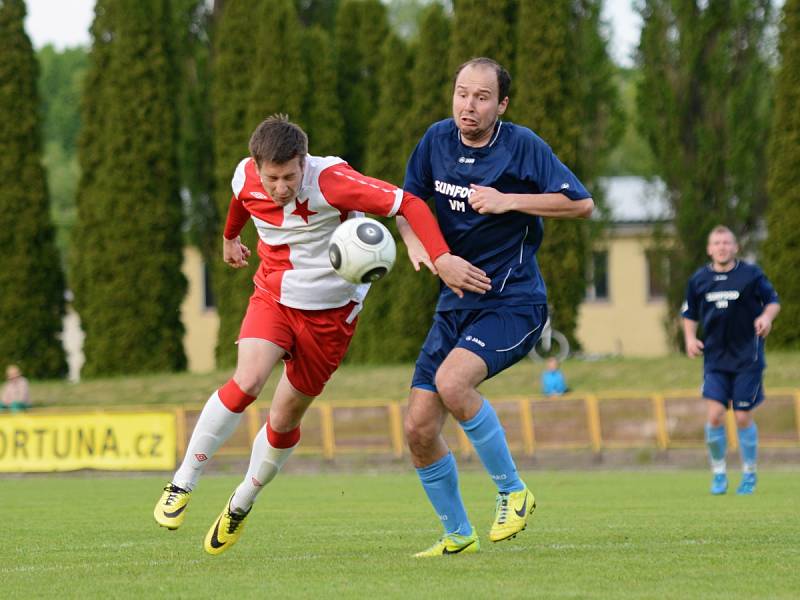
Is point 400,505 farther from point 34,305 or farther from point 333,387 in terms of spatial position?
point 34,305

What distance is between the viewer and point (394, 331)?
33688 mm

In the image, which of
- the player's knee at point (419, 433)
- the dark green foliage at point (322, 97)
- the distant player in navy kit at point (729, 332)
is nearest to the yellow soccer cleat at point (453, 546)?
the player's knee at point (419, 433)

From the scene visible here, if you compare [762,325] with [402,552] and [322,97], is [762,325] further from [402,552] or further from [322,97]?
[322,97]

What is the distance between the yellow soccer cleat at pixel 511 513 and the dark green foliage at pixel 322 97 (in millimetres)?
28245

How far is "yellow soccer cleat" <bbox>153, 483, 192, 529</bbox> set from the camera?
7688mm

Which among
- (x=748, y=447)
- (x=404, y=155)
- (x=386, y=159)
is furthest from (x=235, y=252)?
(x=386, y=159)

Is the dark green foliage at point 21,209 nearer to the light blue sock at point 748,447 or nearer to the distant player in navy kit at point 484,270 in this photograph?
A: the light blue sock at point 748,447

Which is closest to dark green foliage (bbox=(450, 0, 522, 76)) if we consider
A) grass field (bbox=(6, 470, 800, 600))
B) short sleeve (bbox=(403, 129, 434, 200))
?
grass field (bbox=(6, 470, 800, 600))

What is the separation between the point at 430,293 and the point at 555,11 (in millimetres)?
6720

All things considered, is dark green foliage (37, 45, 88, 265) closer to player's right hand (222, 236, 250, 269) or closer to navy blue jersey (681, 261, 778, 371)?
navy blue jersey (681, 261, 778, 371)

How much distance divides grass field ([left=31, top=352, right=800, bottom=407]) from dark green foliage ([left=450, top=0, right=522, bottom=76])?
6739 mm

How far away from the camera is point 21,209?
1414 inches

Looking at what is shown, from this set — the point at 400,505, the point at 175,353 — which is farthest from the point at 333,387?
the point at 400,505

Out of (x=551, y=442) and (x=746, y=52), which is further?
(x=746, y=52)
